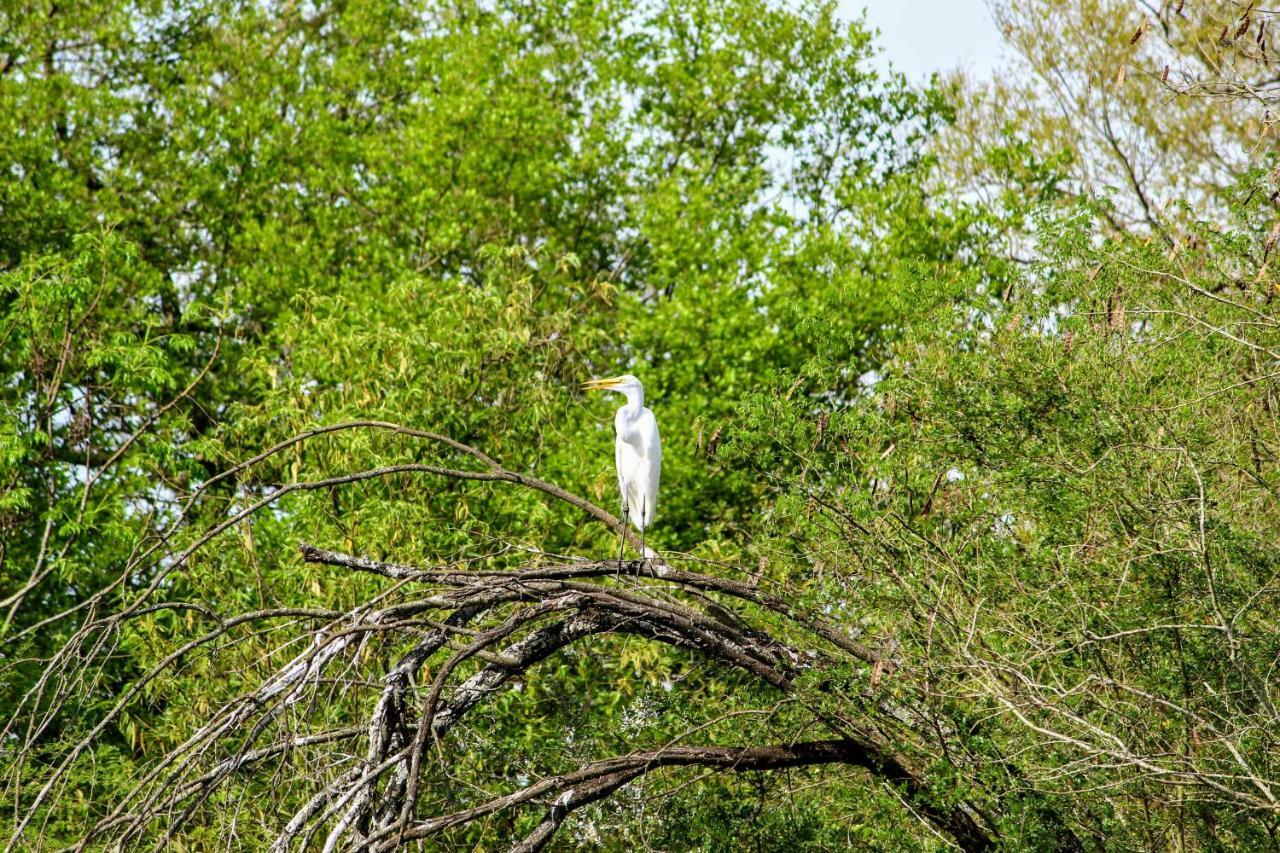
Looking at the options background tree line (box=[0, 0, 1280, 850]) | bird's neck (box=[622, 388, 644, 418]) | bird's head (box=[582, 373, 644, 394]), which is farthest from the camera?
bird's head (box=[582, 373, 644, 394])

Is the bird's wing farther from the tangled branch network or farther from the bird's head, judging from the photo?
the tangled branch network

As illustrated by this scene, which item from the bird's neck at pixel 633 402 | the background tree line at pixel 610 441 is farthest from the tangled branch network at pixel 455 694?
the bird's neck at pixel 633 402

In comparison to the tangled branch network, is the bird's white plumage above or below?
above

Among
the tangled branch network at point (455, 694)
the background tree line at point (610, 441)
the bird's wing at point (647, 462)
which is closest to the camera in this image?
the tangled branch network at point (455, 694)

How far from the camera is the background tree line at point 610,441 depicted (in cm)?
552

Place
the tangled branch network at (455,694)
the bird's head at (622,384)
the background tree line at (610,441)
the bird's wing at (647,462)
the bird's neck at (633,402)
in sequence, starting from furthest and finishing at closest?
1. the bird's head at (622,384)
2. the bird's neck at (633,402)
3. the bird's wing at (647,462)
4. the background tree line at (610,441)
5. the tangled branch network at (455,694)

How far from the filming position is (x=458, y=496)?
379 inches

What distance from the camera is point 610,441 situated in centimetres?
1306

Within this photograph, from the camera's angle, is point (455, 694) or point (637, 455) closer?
point (455, 694)

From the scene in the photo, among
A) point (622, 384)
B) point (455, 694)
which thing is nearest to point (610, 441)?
point (622, 384)

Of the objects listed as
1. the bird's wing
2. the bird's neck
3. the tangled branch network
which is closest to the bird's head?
the bird's neck

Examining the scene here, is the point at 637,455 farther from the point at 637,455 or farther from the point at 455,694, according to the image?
the point at 455,694

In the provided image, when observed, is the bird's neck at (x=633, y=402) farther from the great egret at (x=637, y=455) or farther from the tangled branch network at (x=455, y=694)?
the tangled branch network at (x=455, y=694)

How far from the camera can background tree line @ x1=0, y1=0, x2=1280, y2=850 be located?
18.1 ft
